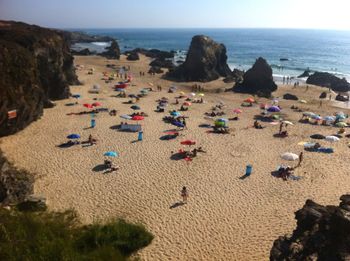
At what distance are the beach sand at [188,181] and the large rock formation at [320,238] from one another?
11.6 feet

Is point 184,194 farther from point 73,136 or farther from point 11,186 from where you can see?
point 73,136

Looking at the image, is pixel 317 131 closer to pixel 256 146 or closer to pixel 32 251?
pixel 256 146

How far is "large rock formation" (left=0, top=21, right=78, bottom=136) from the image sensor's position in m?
26.3

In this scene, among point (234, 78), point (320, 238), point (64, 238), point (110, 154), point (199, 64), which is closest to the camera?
point (320, 238)

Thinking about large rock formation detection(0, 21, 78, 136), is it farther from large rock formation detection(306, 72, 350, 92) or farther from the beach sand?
large rock formation detection(306, 72, 350, 92)

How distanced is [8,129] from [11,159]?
4.62m

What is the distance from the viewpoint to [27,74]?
29172mm

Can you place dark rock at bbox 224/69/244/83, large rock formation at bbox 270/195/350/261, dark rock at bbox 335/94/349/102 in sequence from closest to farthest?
1. large rock formation at bbox 270/195/350/261
2. dark rock at bbox 335/94/349/102
3. dark rock at bbox 224/69/244/83

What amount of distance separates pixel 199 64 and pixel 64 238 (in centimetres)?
4868

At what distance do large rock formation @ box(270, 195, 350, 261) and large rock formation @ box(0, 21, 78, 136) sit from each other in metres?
21.7

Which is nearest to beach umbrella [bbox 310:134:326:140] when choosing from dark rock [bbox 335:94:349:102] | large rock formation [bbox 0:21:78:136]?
dark rock [bbox 335:94:349:102]

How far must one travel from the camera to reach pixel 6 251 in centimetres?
1021

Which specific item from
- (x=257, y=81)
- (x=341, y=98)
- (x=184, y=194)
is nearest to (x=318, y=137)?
(x=184, y=194)

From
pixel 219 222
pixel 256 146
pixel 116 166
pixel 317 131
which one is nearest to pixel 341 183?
pixel 256 146
